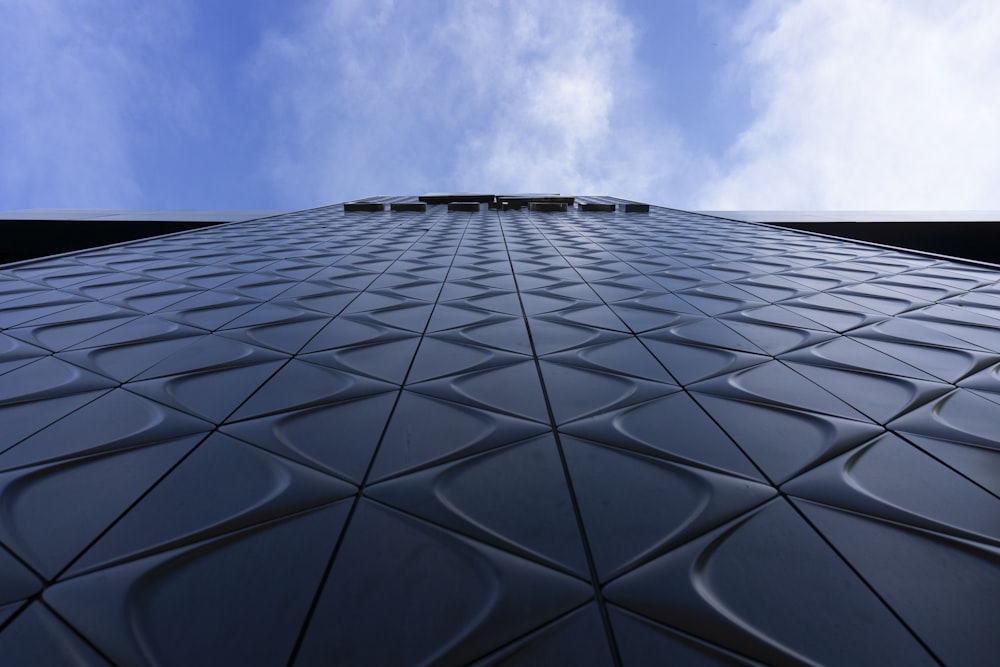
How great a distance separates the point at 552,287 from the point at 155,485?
8.84 meters

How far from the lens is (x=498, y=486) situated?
3758 mm

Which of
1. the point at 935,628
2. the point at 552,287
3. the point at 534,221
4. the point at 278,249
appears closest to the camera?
the point at 935,628

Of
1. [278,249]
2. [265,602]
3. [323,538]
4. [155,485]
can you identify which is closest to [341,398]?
[155,485]

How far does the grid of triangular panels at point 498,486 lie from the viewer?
2564mm

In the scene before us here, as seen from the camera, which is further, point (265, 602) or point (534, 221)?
point (534, 221)

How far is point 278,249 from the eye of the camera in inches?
622

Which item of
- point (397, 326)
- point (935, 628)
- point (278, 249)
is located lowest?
point (935, 628)

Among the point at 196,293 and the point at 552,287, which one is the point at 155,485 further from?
the point at 552,287

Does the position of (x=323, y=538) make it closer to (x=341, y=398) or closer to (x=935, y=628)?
(x=341, y=398)

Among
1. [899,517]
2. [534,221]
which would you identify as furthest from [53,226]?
[899,517]

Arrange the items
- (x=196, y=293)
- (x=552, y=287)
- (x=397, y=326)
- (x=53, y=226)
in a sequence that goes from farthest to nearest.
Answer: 1. (x=53, y=226)
2. (x=552, y=287)
3. (x=196, y=293)
4. (x=397, y=326)

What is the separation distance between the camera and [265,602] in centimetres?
270

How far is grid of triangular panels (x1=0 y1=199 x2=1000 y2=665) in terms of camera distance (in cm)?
256

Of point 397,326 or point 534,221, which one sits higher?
point 534,221
